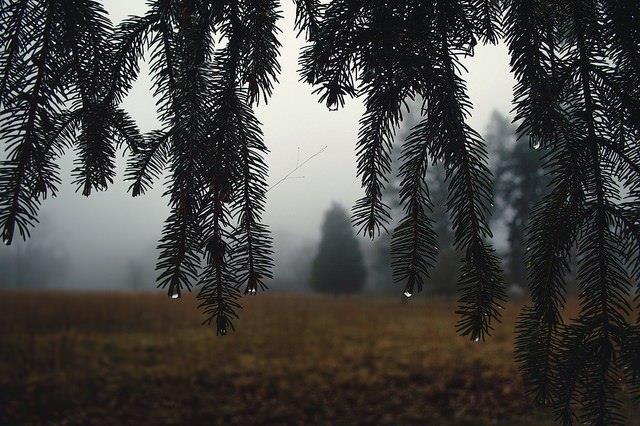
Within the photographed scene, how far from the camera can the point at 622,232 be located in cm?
115

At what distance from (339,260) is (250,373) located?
14.9 metres

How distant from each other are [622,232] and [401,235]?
574mm

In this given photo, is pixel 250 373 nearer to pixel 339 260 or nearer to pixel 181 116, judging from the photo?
pixel 181 116

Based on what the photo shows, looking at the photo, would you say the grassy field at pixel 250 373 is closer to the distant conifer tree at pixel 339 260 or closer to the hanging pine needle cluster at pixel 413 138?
the hanging pine needle cluster at pixel 413 138

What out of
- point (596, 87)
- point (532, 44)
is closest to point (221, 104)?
point (532, 44)

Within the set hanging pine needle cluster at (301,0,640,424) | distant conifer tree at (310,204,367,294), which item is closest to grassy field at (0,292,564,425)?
hanging pine needle cluster at (301,0,640,424)

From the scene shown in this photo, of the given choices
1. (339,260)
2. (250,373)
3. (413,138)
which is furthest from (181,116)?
(339,260)

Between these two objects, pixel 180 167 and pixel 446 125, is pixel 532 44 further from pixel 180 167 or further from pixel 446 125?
pixel 180 167

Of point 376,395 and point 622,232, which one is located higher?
point 622,232

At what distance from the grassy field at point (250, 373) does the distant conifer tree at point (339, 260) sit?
1035 centimetres

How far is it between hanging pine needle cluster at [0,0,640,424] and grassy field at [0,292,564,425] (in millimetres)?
5402

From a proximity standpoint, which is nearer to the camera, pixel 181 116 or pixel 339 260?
pixel 181 116

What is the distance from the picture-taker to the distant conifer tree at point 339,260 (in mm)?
22094

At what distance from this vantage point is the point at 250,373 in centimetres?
749
